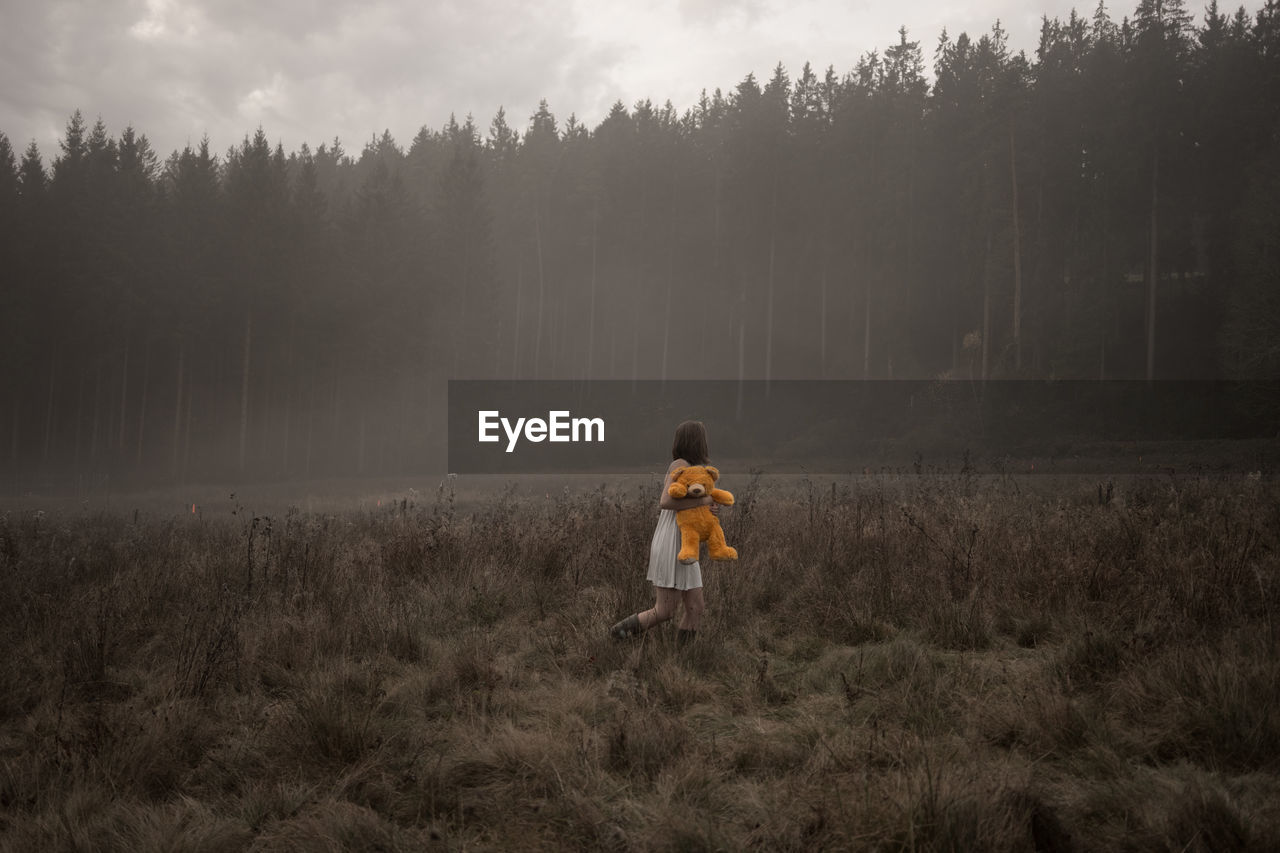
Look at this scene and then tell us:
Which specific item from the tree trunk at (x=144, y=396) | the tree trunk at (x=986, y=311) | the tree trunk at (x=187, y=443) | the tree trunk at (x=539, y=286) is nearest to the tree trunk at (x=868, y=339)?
the tree trunk at (x=986, y=311)

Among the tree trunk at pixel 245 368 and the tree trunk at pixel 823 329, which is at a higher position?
the tree trunk at pixel 823 329

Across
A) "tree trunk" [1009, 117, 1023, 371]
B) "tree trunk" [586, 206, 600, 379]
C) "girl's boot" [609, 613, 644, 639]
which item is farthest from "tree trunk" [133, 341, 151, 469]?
"tree trunk" [1009, 117, 1023, 371]

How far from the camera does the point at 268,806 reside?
3.19m

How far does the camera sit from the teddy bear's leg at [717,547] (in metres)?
5.07

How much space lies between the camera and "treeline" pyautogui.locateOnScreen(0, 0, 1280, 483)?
31547mm

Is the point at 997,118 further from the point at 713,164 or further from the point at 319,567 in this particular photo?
the point at 319,567

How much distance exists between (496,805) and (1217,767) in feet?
10.7

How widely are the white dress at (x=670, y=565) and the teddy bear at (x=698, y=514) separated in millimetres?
62

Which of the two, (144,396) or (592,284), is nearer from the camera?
(144,396)

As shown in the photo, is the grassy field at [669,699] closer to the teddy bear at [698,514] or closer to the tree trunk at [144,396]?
the teddy bear at [698,514]

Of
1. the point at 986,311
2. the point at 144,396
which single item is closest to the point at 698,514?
the point at 986,311

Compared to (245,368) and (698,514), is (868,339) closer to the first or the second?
(245,368)
